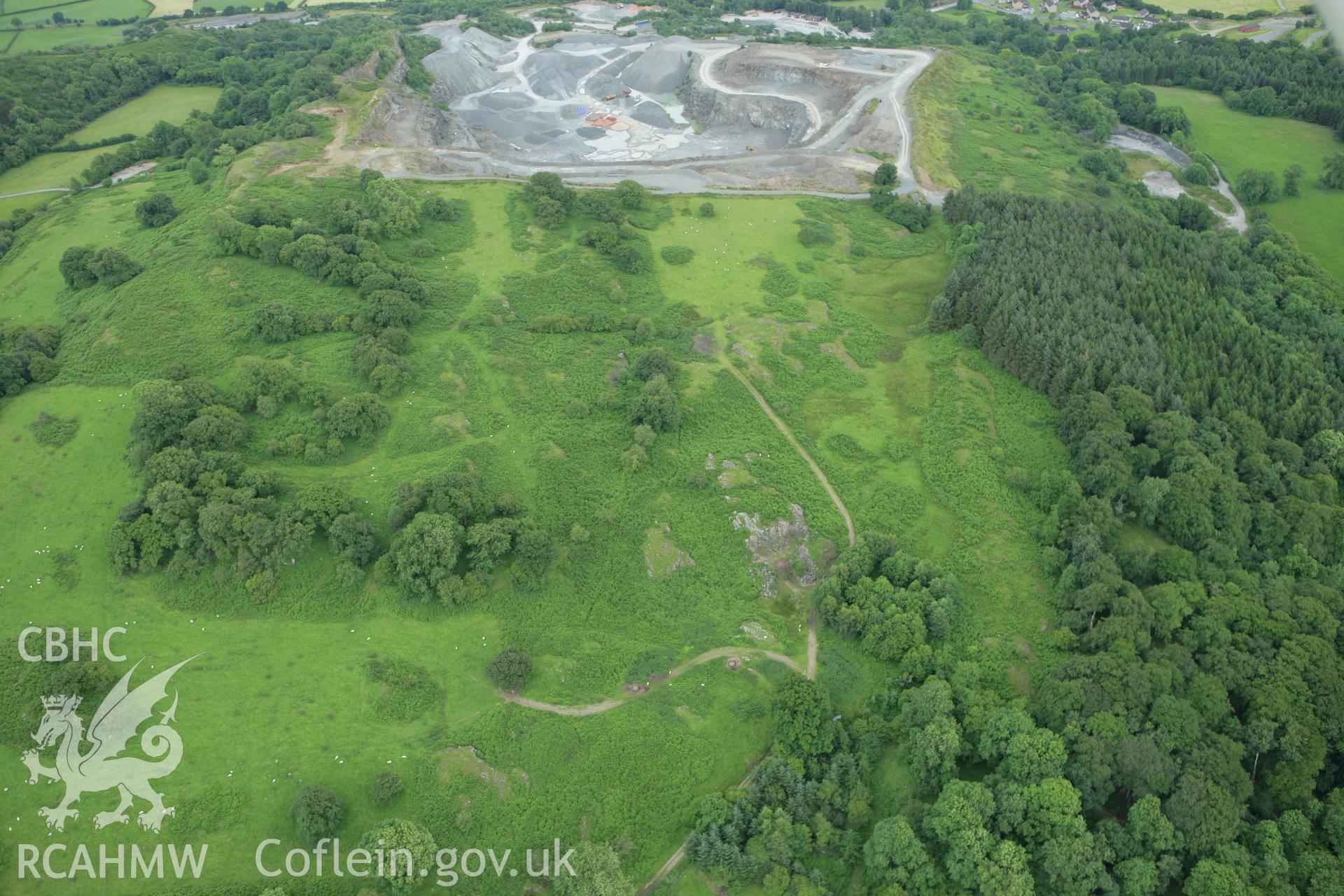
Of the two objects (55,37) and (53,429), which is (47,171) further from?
(55,37)

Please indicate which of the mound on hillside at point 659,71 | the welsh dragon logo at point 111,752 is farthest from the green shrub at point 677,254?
the welsh dragon logo at point 111,752

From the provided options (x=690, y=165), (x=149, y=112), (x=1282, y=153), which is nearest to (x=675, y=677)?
(x=690, y=165)

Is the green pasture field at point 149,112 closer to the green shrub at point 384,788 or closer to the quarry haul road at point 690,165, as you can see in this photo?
the quarry haul road at point 690,165

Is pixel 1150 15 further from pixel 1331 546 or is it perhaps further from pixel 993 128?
pixel 1331 546

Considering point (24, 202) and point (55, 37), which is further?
point (55, 37)

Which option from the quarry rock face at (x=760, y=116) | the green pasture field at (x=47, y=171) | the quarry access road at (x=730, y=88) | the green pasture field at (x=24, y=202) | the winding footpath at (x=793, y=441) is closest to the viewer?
the winding footpath at (x=793, y=441)

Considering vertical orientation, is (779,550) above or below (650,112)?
below

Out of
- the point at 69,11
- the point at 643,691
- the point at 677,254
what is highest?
the point at 69,11

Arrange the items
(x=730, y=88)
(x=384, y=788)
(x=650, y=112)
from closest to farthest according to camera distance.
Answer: (x=384, y=788), (x=730, y=88), (x=650, y=112)
